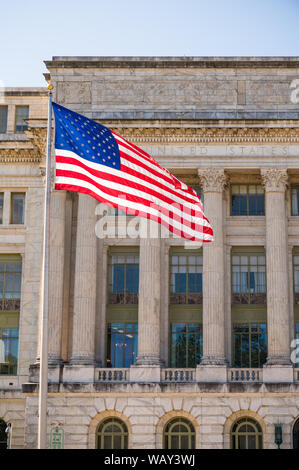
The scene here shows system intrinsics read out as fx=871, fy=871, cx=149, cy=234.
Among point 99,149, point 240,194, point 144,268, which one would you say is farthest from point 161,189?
point 240,194

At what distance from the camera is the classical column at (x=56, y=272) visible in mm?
48094

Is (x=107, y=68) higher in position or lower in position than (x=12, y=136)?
higher

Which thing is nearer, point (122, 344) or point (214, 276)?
point (214, 276)

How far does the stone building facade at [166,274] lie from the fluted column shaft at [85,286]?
8 centimetres

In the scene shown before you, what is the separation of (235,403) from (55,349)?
10240 millimetres

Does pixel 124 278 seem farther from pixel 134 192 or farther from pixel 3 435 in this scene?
pixel 134 192

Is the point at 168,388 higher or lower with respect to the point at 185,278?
lower

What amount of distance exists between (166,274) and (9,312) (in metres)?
9.53

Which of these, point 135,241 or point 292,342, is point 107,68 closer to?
point 135,241

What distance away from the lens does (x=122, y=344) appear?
164 feet

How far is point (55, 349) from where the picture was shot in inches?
1889

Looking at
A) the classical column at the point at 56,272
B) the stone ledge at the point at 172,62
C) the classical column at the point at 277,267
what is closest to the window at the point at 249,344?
the classical column at the point at 277,267

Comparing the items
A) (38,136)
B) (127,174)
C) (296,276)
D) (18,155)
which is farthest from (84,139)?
(296,276)

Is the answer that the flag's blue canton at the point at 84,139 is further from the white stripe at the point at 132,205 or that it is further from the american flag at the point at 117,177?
the white stripe at the point at 132,205
